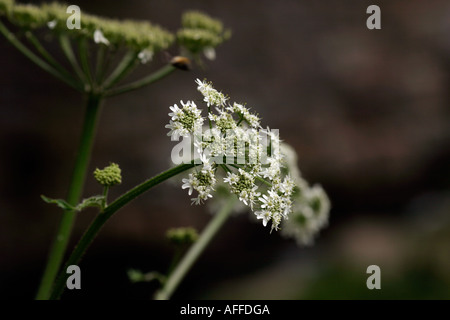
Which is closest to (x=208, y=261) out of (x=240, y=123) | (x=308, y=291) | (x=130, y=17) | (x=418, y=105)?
(x=308, y=291)

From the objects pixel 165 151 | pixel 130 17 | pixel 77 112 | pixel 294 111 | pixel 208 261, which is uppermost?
pixel 130 17

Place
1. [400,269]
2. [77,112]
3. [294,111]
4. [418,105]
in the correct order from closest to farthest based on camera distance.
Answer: [77,112]
[400,269]
[294,111]
[418,105]

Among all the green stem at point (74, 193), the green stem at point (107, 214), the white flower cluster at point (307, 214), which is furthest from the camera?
the white flower cluster at point (307, 214)

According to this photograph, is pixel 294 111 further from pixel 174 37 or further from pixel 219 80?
pixel 174 37

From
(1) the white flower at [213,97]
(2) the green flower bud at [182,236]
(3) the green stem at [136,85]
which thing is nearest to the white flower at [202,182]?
(1) the white flower at [213,97]

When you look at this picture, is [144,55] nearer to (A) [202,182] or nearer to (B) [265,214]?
(A) [202,182]

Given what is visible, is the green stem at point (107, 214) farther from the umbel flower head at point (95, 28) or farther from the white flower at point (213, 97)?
the umbel flower head at point (95, 28)
